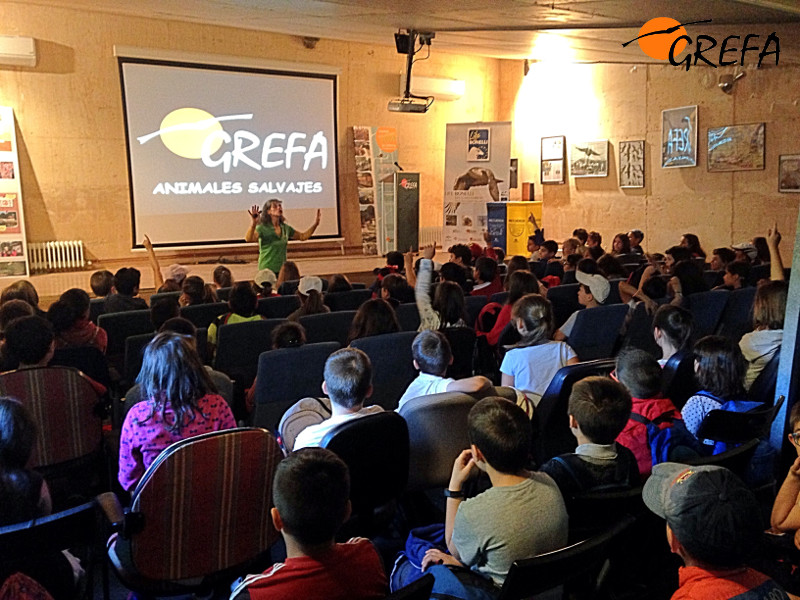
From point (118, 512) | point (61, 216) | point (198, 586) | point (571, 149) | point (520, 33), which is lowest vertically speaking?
point (198, 586)

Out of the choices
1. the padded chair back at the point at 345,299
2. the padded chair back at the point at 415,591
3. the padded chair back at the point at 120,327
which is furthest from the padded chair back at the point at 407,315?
the padded chair back at the point at 415,591

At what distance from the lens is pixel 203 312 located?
527 centimetres

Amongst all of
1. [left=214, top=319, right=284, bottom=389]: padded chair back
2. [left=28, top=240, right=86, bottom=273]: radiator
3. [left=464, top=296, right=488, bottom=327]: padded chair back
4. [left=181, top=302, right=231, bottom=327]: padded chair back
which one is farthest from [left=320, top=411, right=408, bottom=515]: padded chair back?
[left=28, top=240, right=86, bottom=273]: radiator

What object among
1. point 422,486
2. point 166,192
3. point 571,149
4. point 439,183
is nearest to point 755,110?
point 571,149

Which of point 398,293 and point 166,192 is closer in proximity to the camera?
point 398,293

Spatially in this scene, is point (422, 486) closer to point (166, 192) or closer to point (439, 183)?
point (166, 192)

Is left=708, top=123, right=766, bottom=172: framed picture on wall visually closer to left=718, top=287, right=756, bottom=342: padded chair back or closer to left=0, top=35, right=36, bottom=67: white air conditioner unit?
left=718, top=287, right=756, bottom=342: padded chair back

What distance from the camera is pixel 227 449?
2215mm

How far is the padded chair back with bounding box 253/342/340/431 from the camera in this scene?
3.76 meters

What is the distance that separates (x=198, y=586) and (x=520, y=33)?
753 cm

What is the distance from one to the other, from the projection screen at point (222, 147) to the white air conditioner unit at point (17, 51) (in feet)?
4.16

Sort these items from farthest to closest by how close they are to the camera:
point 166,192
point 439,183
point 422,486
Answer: point 439,183 < point 166,192 < point 422,486

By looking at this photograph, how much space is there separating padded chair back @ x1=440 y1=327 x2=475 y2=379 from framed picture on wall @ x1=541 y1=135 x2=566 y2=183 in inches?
379

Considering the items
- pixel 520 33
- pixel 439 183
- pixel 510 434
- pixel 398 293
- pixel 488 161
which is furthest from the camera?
pixel 439 183
